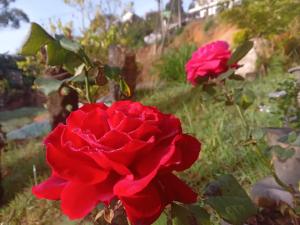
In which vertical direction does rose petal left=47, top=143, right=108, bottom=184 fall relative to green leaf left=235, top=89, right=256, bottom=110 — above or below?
above

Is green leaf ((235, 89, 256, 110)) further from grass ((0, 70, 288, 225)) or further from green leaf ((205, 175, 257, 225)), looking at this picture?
green leaf ((205, 175, 257, 225))

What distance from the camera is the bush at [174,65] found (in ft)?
23.7

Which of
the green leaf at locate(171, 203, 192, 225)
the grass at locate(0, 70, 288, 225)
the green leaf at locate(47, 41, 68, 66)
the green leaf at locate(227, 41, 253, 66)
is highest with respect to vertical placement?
the green leaf at locate(47, 41, 68, 66)

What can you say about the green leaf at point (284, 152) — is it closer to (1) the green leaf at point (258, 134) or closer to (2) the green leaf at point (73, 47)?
(1) the green leaf at point (258, 134)

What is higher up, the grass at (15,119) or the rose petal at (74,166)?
the rose petal at (74,166)

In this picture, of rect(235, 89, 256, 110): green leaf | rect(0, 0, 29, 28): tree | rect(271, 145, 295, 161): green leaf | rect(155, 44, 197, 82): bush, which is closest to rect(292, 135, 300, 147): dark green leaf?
rect(271, 145, 295, 161): green leaf

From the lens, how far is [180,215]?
0.54 metres

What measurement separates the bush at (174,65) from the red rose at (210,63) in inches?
222

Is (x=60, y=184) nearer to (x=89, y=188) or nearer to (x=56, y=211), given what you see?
(x=89, y=188)

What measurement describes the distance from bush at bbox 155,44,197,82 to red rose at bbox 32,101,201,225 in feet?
21.1

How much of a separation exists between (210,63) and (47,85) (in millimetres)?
586

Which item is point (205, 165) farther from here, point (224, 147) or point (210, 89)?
point (210, 89)

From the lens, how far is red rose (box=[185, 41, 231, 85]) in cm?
119

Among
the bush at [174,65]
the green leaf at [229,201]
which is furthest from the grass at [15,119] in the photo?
the green leaf at [229,201]
